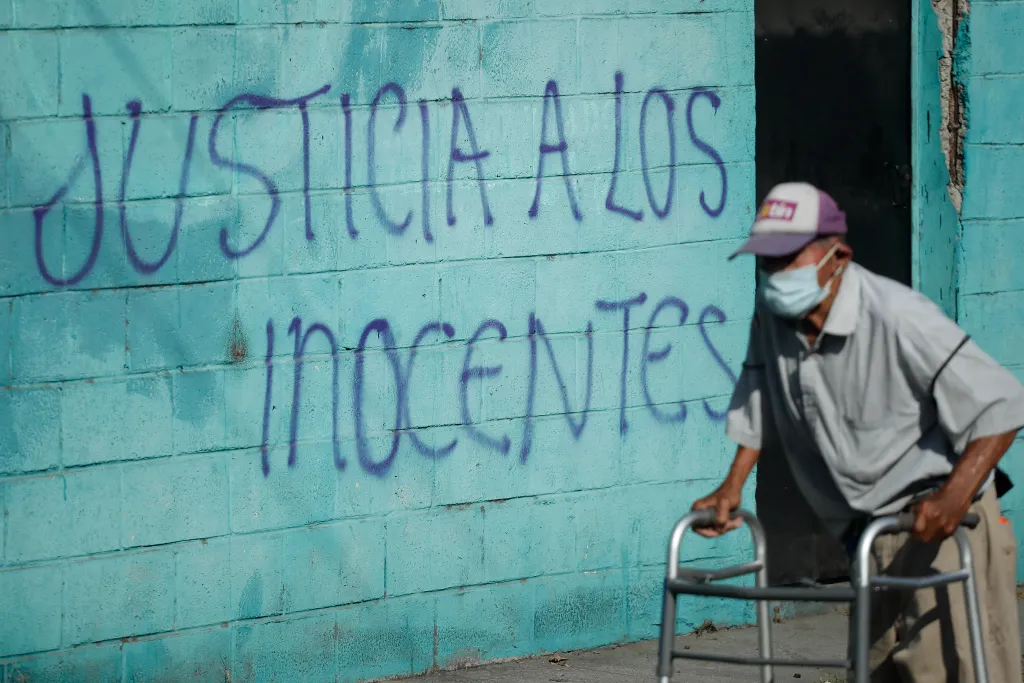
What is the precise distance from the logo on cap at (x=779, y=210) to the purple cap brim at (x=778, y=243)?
0.04 metres

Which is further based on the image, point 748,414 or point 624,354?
point 624,354

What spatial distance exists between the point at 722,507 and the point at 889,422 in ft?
1.56

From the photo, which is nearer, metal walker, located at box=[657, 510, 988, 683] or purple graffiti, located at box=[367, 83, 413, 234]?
metal walker, located at box=[657, 510, 988, 683]

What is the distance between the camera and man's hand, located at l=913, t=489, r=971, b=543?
3514 millimetres

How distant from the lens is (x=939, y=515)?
3.51 meters

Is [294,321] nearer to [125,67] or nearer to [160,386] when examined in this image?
[160,386]

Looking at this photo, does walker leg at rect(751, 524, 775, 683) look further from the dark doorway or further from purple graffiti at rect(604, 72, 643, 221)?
the dark doorway

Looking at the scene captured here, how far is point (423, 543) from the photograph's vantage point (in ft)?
17.9

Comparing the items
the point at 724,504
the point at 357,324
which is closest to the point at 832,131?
the point at 357,324

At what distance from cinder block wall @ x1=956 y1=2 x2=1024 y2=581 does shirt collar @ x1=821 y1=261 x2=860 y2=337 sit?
2921 millimetres

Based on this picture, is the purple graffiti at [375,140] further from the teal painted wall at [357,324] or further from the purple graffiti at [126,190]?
the purple graffiti at [126,190]

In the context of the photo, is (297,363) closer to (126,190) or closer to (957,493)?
(126,190)

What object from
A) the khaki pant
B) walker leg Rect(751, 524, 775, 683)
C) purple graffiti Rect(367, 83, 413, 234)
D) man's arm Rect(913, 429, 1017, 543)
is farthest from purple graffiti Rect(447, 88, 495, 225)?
man's arm Rect(913, 429, 1017, 543)

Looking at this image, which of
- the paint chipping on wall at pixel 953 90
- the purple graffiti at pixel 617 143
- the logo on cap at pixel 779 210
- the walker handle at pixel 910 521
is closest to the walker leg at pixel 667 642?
the walker handle at pixel 910 521
